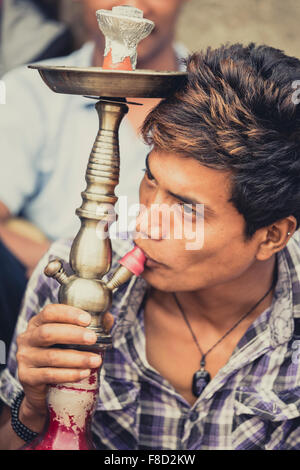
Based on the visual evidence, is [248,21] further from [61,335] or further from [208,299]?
[61,335]

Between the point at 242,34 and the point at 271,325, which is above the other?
the point at 242,34

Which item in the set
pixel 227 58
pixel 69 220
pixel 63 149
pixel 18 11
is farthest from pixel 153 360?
pixel 18 11

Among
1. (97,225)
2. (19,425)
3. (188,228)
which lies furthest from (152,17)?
(19,425)

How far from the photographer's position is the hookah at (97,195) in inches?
56.9

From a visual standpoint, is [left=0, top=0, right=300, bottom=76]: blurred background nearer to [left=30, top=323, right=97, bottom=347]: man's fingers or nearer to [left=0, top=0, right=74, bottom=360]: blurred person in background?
[left=0, top=0, right=74, bottom=360]: blurred person in background

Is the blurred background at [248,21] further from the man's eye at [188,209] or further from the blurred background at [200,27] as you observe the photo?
the man's eye at [188,209]

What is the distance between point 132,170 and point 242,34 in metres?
1.06

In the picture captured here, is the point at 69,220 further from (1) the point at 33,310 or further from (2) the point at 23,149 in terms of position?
(1) the point at 33,310

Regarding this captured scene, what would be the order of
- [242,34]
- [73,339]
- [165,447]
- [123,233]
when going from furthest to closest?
[242,34], [123,233], [165,447], [73,339]

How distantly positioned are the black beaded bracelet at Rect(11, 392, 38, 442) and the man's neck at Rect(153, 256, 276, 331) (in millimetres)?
604

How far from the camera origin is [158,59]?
3520mm

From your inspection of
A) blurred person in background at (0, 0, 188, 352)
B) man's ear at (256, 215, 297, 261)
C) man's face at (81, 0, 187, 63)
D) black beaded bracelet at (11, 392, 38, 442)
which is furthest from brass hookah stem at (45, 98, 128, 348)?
man's face at (81, 0, 187, 63)

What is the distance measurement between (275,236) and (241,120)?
43 centimetres

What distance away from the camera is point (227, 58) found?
6.06 feet
